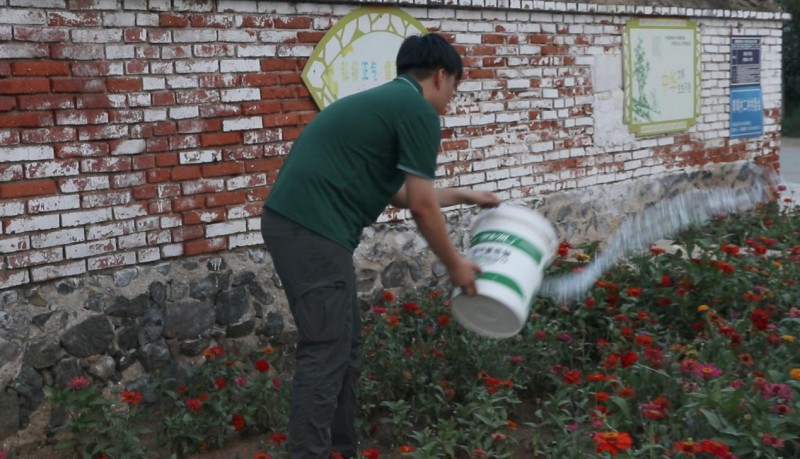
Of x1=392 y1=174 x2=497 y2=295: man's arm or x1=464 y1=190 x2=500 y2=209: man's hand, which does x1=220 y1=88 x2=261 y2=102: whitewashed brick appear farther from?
x1=392 y1=174 x2=497 y2=295: man's arm

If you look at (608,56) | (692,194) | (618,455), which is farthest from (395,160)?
(692,194)

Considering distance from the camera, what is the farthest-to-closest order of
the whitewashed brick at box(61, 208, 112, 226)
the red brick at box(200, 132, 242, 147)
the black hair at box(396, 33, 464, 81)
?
the red brick at box(200, 132, 242, 147) → the whitewashed brick at box(61, 208, 112, 226) → the black hair at box(396, 33, 464, 81)

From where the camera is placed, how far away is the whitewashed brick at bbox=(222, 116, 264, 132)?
5113mm

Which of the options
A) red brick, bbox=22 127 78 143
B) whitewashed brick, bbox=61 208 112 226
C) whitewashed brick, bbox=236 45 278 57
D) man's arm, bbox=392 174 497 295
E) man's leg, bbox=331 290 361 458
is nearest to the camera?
man's arm, bbox=392 174 497 295

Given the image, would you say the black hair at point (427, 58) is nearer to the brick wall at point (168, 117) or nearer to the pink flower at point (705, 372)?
the pink flower at point (705, 372)

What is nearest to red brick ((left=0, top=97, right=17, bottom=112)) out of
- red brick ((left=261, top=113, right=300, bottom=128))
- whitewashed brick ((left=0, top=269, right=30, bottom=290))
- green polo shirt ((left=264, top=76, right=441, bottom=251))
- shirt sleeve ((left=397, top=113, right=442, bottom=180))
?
whitewashed brick ((left=0, top=269, right=30, bottom=290))

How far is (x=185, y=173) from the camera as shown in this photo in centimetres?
496

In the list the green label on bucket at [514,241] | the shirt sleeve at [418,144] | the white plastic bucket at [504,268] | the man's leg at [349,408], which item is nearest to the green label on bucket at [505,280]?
the white plastic bucket at [504,268]

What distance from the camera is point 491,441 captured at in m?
4.14

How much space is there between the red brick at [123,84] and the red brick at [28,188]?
50 centimetres

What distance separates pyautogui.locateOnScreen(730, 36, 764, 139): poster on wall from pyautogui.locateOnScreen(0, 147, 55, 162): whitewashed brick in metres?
6.12

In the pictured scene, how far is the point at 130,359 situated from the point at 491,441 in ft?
5.59

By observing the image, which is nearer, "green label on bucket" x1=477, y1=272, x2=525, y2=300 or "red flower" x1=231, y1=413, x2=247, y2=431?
"green label on bucket" x1=477, y1=272, x2=525, y2=300

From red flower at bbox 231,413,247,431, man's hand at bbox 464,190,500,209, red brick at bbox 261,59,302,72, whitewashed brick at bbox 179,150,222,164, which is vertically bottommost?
red flower at bbox 231,413,247,431
